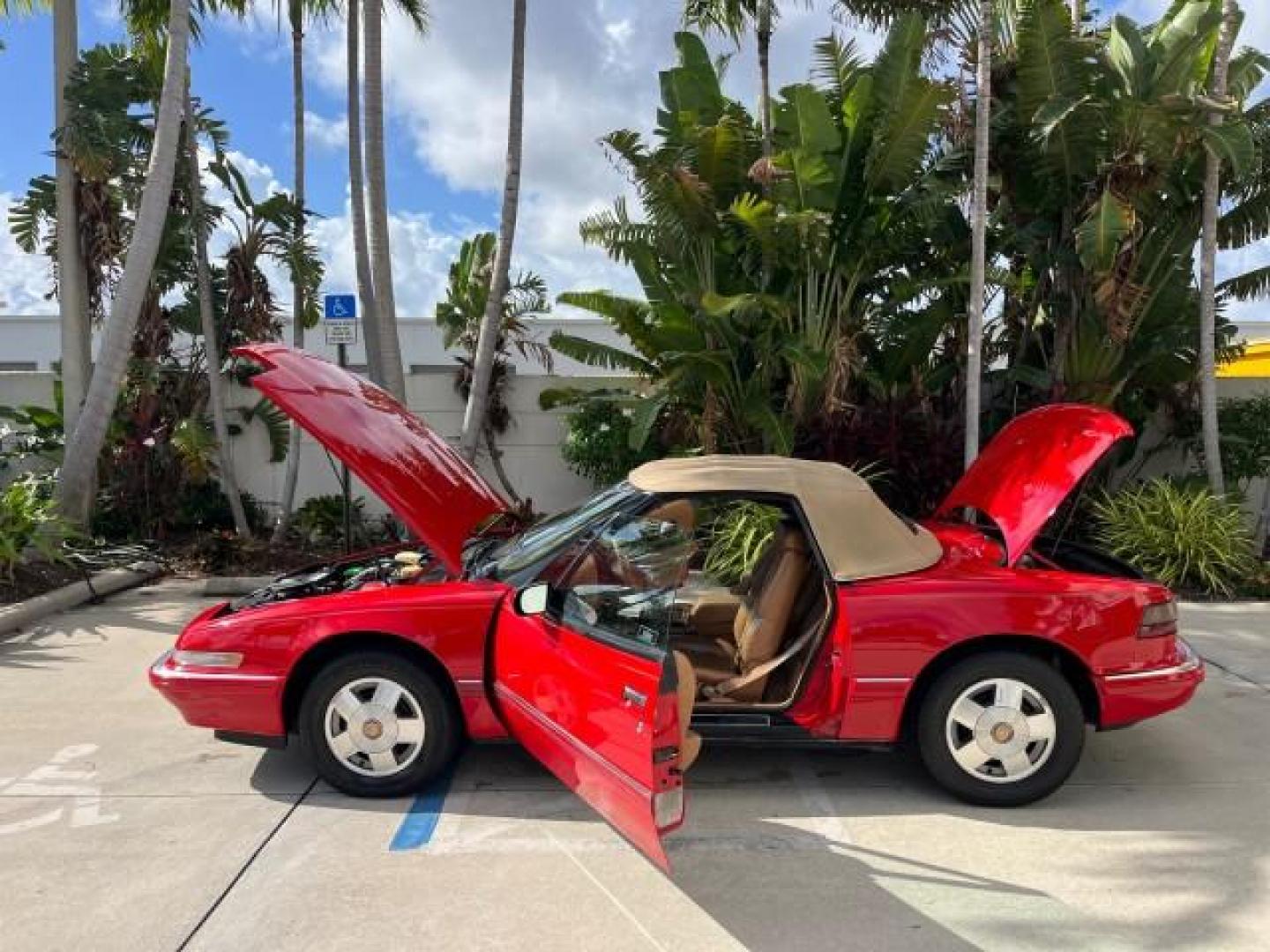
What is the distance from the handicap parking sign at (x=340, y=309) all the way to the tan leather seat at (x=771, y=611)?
19.0ft

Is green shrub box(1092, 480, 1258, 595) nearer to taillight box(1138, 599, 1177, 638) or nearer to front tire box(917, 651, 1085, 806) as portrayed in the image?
taillight box(1138, 599, 1177, 638)

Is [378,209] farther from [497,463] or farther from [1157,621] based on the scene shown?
[1157,621]

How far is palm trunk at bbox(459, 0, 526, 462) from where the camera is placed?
9680 millimetres

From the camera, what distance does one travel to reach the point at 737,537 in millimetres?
7965

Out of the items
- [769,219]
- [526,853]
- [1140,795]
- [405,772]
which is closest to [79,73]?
[769,219]

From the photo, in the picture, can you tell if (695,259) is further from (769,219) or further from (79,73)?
(79,73)

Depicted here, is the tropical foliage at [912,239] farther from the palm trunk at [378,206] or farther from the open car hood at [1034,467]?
the open car hood at [1034,467]

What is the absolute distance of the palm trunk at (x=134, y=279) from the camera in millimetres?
8750

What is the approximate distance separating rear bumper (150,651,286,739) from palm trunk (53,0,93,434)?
24.5 ft

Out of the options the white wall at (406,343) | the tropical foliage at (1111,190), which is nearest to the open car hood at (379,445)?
the tropical foliage at (1111,190)

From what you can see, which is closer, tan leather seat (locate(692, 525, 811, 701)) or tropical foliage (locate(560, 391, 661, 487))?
tan leather seat (locate(692, 525, 811, 701))

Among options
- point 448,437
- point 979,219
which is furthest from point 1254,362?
point 448,437

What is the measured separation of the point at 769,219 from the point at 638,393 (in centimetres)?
279

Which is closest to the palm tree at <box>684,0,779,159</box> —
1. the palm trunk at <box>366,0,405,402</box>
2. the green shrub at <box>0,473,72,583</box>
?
the palm trunk at <box>366,0,405,402</box>
